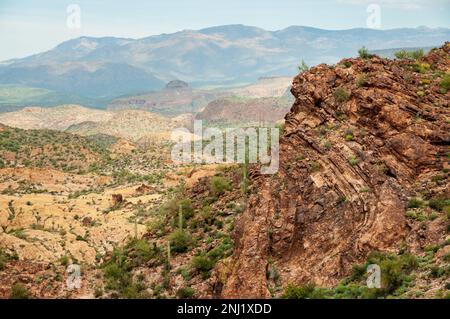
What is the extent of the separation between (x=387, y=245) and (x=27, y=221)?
149 feet

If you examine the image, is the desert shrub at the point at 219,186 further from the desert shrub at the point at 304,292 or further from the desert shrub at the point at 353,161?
the desert shrub at the point at 304,292

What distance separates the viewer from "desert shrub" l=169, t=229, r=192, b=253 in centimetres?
3759

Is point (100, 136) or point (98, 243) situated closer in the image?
point (98, 243)

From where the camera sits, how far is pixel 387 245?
29281 mm

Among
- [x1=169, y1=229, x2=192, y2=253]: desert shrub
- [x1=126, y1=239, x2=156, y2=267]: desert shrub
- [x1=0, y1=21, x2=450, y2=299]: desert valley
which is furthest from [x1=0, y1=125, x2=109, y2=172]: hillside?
[x1=169, y1=229, x2=192, y2=253]: desert shrub

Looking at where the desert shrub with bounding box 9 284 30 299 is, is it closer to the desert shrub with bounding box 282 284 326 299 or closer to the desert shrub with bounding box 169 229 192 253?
the desert shrub with bounding box 169 229 192 253

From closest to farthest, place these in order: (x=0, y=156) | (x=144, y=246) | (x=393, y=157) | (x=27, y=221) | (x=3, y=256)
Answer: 1. (x=393, y=157)
2. (x=144, y=246)
3. (x=3, y=256)
4. (x=27, y=221)
5. (x=0, y=156)

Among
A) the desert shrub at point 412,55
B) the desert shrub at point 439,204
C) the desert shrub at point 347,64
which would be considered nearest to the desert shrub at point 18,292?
the desert shrub at point 439,204

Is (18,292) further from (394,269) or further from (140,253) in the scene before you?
(394,269)

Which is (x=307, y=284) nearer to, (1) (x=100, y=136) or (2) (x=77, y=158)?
(2) (x=77, y=158)

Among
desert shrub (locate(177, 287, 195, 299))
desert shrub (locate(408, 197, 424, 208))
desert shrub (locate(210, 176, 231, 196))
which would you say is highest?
desert shrub (locate(408, 197, 424, 208))

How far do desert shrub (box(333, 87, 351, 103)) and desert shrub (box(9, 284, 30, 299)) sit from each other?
1923 centimetres

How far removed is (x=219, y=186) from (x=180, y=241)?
4777 mm
